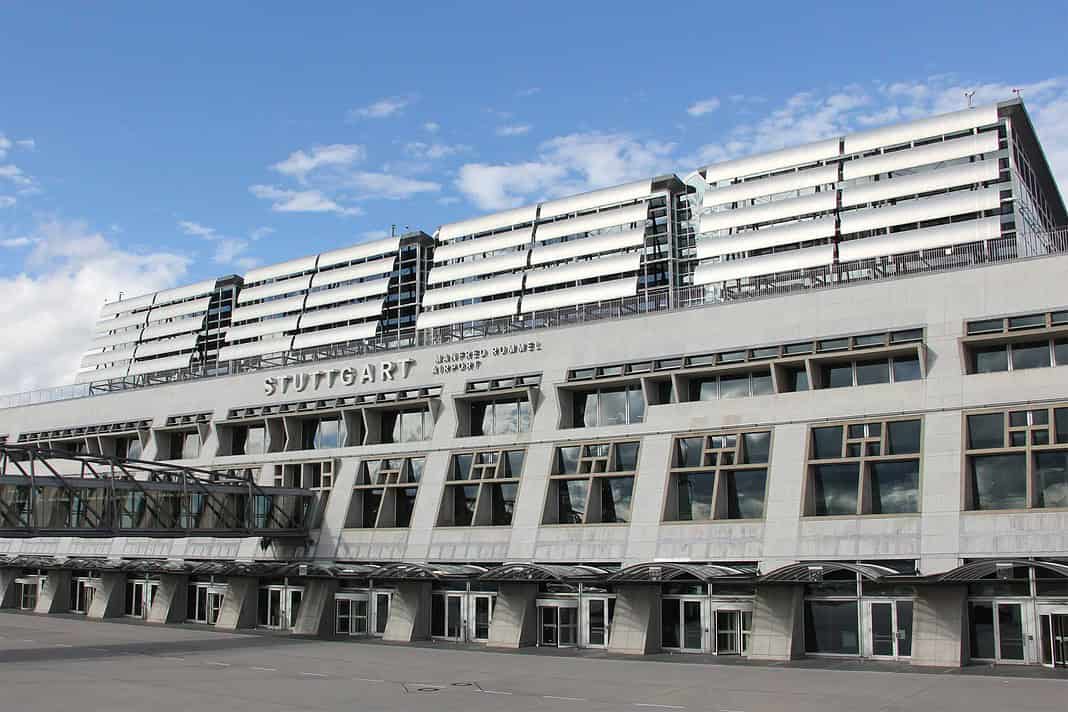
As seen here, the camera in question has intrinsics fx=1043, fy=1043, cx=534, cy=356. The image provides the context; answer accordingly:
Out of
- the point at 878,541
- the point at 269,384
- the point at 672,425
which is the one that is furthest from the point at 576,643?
the point at 269,384

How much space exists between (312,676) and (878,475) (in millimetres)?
19770

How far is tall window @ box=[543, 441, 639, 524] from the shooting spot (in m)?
41.2

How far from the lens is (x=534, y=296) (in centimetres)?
11781

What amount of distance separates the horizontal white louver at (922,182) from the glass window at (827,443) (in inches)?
2455

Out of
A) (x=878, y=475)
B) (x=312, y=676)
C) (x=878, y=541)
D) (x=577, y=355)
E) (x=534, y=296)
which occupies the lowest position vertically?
(x=312, y=676)

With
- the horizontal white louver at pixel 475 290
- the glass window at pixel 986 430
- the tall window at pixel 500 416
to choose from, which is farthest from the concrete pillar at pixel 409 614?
the horizontal white louver at pixel 475 290

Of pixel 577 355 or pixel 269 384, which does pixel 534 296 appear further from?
pixel 577 355

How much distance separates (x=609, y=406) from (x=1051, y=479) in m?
17.2

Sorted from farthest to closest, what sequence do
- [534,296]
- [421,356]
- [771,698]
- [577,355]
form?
[534,296] < [421,356] < [577,355] < [771,698]

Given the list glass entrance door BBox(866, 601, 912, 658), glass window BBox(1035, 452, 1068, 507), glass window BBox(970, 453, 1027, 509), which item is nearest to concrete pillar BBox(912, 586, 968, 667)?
glass entrance door BBox(866, 601, 912, 658)

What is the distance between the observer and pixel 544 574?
3697 centimetres

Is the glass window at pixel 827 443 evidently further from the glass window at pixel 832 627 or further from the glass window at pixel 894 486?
the glass window at pixel 832 627

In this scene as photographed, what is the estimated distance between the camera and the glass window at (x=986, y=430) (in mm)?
33719

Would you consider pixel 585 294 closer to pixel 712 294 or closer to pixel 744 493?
pixel 712 294
